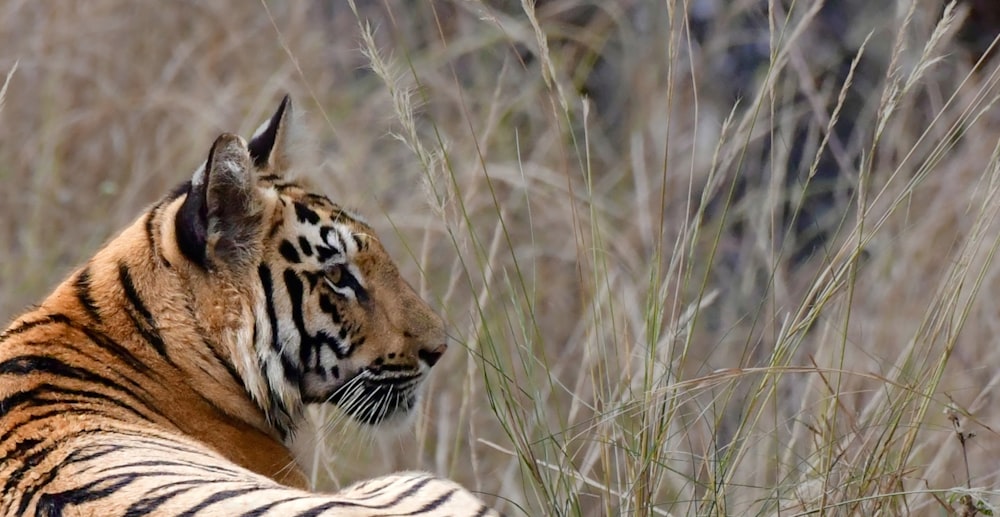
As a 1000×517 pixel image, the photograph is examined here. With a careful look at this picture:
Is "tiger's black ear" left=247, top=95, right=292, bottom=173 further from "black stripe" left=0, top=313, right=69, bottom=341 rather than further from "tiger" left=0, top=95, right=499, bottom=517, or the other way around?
"black stripe" left=0, top=313, right=69, bottom=341

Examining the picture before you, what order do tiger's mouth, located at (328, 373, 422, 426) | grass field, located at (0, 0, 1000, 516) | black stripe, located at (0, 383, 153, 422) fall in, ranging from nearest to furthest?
black stripe, located at (0, 383, 153, 422) → tiger's mouth, located at (328, 373, 422, 426) → grass field, located at (0, 0, 1000, 516)

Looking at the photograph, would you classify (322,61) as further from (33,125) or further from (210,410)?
(210,410)

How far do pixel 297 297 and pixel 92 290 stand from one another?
0.41 meters

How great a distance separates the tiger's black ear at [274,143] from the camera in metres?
2.92

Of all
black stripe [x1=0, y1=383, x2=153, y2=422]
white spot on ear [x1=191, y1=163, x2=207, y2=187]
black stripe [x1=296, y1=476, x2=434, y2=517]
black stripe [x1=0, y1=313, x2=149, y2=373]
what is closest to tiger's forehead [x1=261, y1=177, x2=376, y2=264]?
white spot on ear [x1=191, y1=163, x2=207, y2=187]

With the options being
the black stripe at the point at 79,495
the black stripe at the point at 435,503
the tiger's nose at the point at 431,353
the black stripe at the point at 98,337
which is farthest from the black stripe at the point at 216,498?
the tiger's nose at the point at 431,353

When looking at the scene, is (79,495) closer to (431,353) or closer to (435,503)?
(435,503)

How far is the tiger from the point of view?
2312mm

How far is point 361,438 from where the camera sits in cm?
291

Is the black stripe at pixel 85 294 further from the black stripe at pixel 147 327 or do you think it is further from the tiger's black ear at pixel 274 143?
the tiger's black ear at pixel 274 143

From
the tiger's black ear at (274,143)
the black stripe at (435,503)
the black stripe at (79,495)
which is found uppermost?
the tiger's black ear at (274,143)

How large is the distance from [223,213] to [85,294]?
0.34 meters

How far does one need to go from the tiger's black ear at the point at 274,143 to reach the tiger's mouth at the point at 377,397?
53cm

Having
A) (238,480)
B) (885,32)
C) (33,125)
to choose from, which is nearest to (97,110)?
(33,125)
